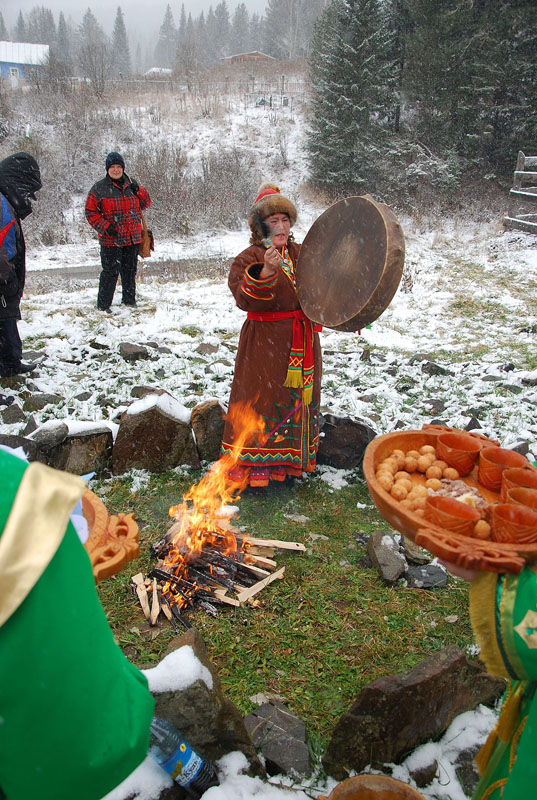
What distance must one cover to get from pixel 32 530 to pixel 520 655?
3.50 feet

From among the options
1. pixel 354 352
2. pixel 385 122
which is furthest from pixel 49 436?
pixel 385 122

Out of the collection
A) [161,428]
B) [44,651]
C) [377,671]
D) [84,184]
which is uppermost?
[84,184]

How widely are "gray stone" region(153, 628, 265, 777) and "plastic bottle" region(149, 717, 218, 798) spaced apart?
8 cm

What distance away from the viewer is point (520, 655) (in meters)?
1.15

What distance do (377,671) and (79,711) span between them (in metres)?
2.18

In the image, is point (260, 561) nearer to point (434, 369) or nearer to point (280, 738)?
point (280, 738)

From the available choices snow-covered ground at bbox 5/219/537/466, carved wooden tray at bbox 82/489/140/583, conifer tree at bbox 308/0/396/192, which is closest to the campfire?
snow-covered ground at bbox 5/219/537/466

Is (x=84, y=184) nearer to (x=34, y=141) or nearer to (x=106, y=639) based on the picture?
(x=34, y=141)

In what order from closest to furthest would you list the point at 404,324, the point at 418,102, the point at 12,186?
the point at 12,186 < the point at 404,324 < the point at 418,102

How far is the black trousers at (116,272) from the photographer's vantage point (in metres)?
7.58

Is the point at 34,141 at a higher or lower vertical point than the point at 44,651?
higher

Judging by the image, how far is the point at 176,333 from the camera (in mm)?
7035

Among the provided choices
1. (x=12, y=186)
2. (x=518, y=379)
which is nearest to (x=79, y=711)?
(x=12, y=186)

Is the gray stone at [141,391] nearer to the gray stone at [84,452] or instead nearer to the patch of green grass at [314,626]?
the gray stone at [84,452]
